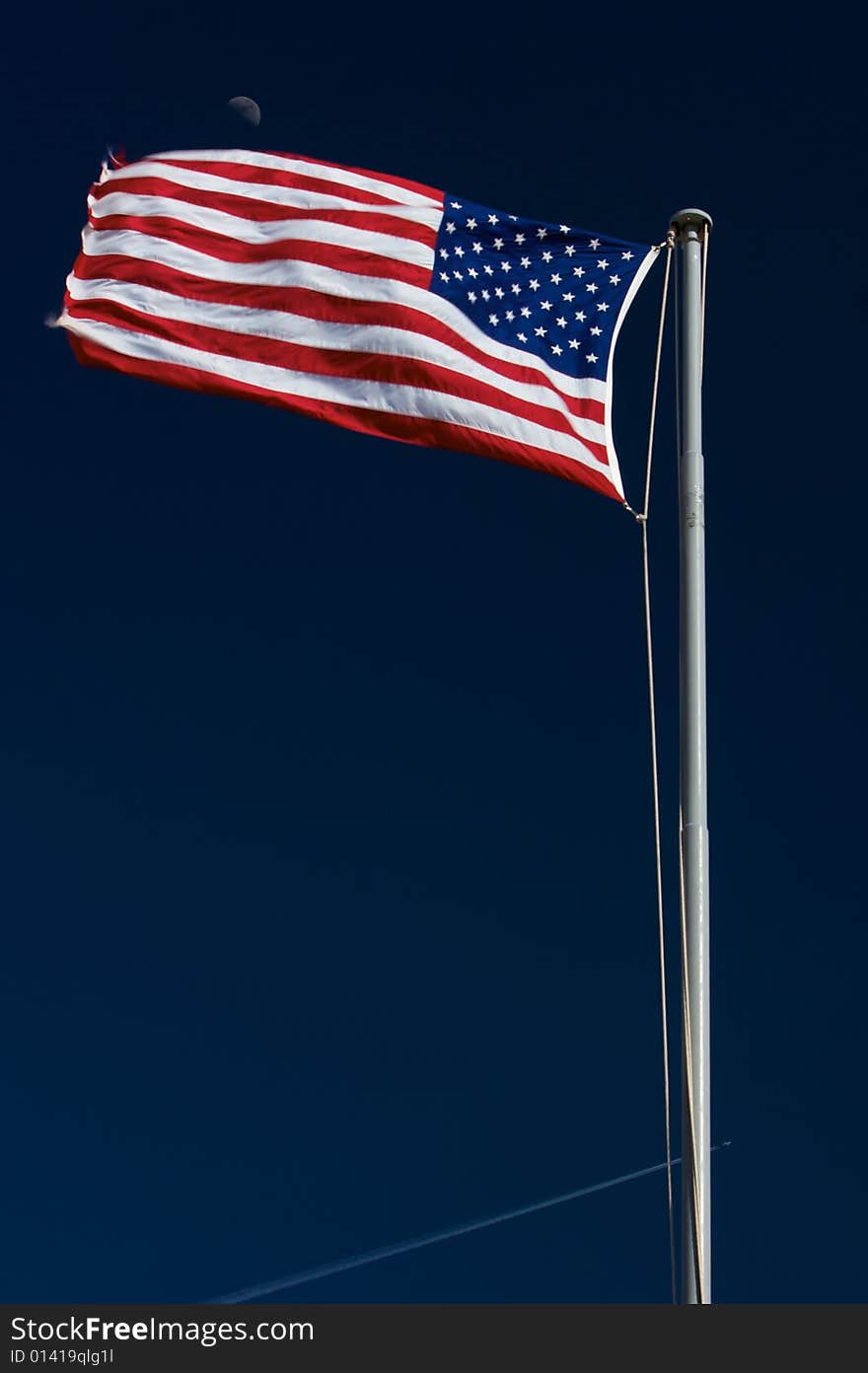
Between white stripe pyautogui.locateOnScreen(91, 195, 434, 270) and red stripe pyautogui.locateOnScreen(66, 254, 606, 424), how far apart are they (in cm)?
56

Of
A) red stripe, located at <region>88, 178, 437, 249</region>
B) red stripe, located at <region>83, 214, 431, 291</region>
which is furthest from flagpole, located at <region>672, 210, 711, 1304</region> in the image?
red stripe, located at <region>88, 178, 437, 249</region>

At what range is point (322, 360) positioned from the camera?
14508 mm

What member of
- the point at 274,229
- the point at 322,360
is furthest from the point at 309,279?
the point at 322,360

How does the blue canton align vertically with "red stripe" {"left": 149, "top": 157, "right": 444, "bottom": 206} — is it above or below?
below

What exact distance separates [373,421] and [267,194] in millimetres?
2794

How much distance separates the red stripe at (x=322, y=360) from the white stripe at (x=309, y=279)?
39 centimetres

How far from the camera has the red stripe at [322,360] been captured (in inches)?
546

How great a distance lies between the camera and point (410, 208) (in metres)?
15.4

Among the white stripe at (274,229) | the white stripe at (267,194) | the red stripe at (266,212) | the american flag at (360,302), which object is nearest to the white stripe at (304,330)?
the american flag at (360,302)

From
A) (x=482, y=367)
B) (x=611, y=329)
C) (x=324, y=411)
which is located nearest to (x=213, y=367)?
(x=324, y=411)

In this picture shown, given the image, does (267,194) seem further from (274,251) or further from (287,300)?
(287,300)

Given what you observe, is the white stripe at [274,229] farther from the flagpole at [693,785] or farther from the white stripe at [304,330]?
the flagpole at [693,785]

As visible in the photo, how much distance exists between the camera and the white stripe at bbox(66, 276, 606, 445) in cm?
1406

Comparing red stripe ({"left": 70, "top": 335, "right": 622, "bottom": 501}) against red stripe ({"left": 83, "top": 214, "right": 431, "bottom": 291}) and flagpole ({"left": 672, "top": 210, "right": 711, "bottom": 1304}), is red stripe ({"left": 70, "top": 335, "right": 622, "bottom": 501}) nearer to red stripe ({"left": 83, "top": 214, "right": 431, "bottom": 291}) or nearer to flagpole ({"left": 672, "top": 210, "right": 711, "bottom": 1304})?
flagpole ({"left": 672, "top": 210, "right": 711, "bottom": 1304})
